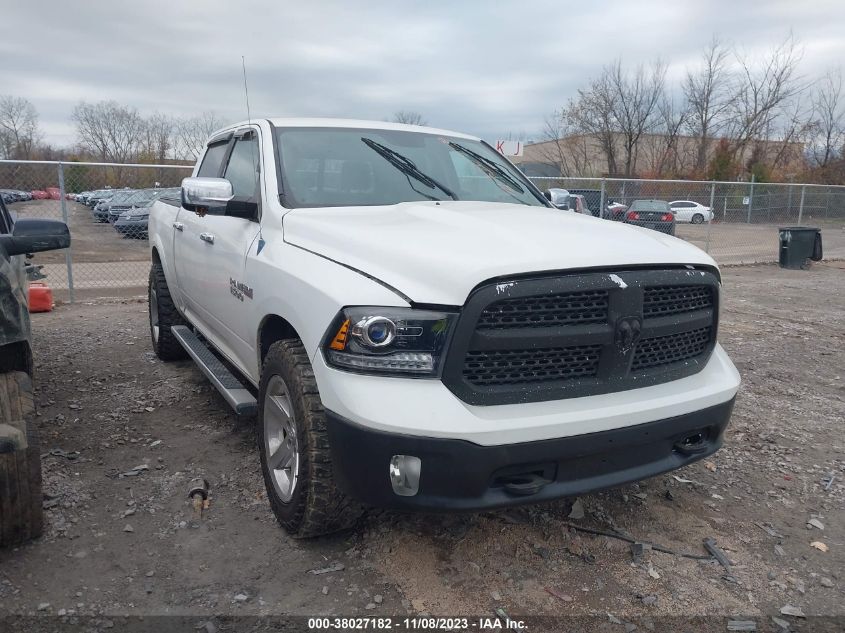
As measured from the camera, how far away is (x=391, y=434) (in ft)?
7.72

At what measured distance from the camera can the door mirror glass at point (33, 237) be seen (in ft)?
10.3

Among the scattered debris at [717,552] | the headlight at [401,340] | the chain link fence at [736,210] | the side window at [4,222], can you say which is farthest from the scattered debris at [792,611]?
the chain link fence at [736,210]

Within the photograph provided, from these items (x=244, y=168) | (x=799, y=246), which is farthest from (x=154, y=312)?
(x=799, y=246)

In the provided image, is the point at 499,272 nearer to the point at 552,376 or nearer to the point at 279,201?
the point at 552,376

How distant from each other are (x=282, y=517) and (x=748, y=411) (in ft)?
11.7

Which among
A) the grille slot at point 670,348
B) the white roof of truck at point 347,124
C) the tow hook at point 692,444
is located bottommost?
the tow hook at point 692,444

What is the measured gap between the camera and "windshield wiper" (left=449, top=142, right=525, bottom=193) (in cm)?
436

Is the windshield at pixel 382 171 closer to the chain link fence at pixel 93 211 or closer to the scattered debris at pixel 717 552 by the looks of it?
the scattered debris at pixel 717 552

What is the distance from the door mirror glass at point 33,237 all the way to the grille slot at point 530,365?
86.7 inches

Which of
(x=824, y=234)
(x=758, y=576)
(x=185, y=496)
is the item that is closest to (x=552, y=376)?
(x=758, y=576)

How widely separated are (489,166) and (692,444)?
7.36 ft

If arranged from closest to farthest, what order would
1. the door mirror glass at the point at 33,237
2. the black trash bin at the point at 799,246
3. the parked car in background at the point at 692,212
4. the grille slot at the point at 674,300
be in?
the grille slot at the point at 674,300 → the door mirror glass at the point at 33,237 → the black trash bin at the point at 799,246 → the parked car in background at the point at 692,212

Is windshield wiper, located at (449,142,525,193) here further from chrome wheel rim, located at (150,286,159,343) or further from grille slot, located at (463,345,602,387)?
chrome wheel rim, located at (150,286,159,343)

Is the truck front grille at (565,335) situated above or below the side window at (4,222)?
below
